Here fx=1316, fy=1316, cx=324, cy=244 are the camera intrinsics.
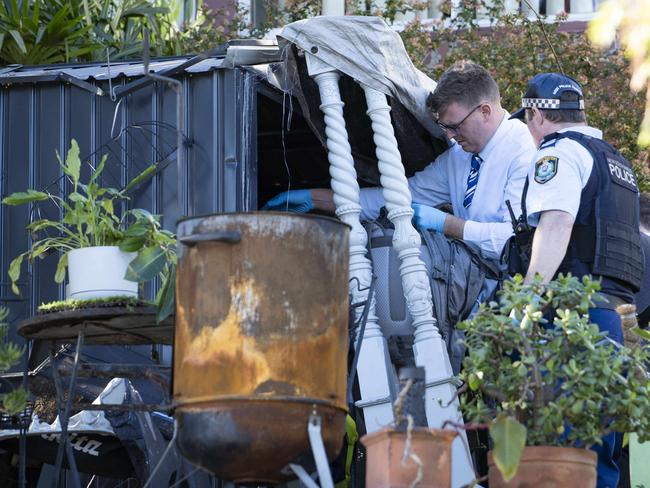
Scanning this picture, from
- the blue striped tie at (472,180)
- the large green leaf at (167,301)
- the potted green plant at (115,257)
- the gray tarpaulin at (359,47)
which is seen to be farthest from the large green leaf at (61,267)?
the blue striped tie at (472,180)

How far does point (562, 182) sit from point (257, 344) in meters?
1.92

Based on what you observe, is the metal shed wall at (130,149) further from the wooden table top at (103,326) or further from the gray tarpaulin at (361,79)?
the wooden table top at (103,326)

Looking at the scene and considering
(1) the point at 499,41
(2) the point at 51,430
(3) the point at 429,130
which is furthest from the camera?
(1) the point at 499,41

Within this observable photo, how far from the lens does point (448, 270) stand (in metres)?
6.10

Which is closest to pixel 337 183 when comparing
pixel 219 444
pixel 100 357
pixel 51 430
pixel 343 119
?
pixel 343 119

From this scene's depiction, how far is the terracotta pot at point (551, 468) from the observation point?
430 centimetres

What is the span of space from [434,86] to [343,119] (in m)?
0.95

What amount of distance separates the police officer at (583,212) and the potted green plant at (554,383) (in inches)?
29.7

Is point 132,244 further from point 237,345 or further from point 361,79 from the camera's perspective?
point 361,79

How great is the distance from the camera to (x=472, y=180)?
6.56 m

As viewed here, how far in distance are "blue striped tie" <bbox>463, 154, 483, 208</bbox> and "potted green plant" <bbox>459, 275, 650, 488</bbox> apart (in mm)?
1978

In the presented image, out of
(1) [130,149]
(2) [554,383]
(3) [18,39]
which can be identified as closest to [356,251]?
(1) [130,149]

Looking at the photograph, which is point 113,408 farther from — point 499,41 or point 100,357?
point 499,41

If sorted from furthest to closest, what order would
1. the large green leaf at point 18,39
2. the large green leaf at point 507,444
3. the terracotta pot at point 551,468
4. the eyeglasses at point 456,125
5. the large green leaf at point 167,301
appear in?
the large green leaf at point 18,39 → the eyeglasses at point 456,125 → the large green leaf at point 167,301 → the terracotta pot at point 551,468 → the large green leaf at point 507,444
